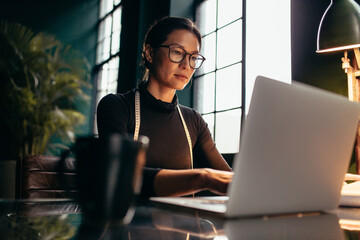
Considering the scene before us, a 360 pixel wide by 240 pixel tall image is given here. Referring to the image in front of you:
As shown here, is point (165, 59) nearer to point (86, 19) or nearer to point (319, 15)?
point (319, 15)

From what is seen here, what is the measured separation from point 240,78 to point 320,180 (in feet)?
8.37

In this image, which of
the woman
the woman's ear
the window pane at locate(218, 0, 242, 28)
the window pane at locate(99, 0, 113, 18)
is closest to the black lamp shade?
the woman

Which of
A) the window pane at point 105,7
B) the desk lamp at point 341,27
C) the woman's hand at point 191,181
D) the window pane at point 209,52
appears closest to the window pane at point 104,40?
the window pane at point 105,7

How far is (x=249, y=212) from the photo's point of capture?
62cm

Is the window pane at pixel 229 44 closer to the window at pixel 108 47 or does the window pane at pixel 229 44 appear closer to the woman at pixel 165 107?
the woman at pixel 165 107

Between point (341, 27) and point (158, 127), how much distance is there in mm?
867

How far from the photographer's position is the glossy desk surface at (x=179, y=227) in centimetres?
47

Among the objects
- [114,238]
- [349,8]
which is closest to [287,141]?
[114,238]

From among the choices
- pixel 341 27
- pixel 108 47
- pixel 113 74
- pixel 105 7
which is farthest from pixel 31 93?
pixel 341 27

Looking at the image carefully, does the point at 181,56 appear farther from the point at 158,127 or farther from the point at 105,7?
the point at 105,7

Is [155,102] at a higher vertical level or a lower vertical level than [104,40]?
lower

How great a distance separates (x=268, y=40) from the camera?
9.73 ft

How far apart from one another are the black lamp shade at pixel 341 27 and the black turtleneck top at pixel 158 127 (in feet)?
→ 2.38

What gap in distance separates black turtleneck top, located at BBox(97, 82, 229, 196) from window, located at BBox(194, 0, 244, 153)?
143cm
